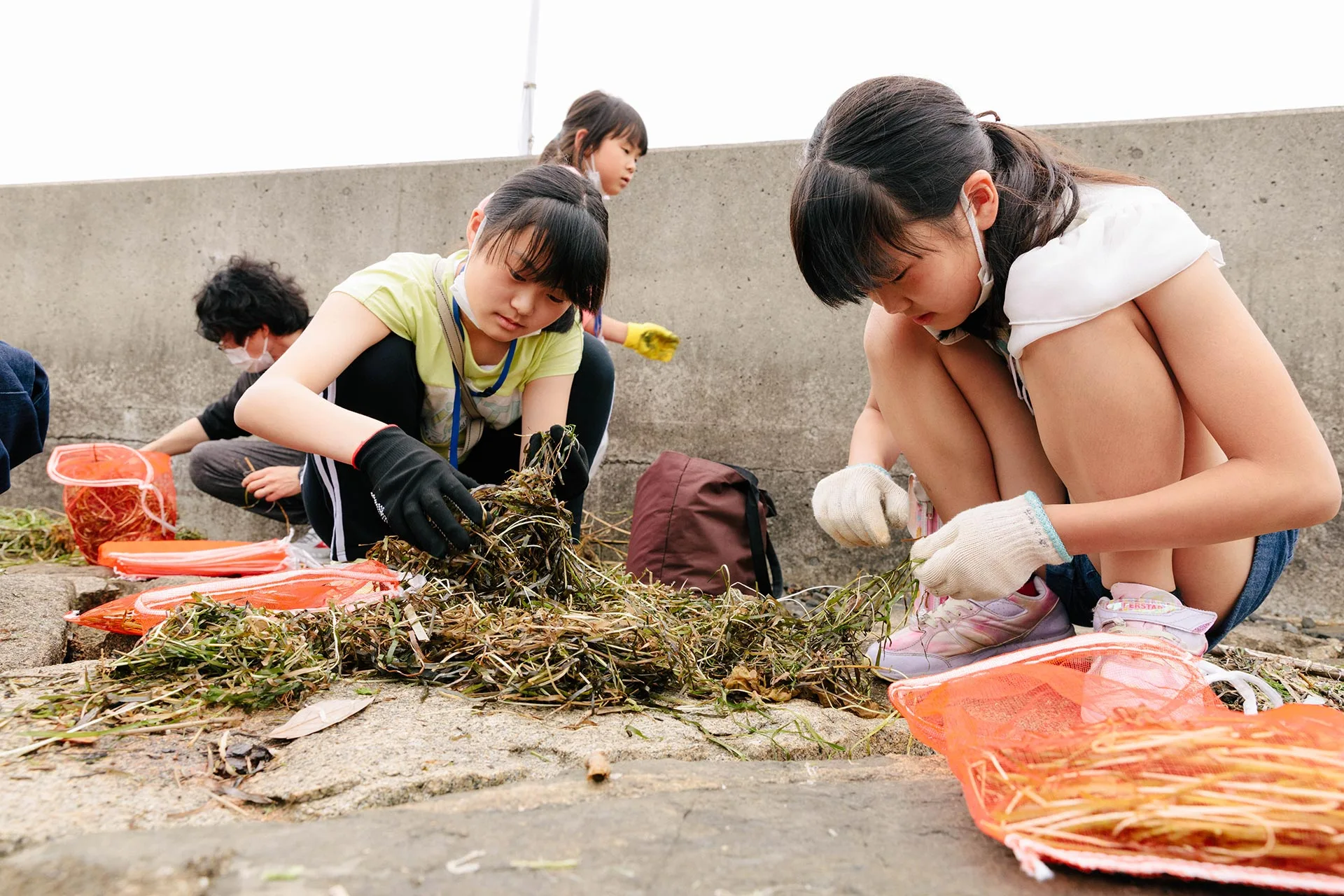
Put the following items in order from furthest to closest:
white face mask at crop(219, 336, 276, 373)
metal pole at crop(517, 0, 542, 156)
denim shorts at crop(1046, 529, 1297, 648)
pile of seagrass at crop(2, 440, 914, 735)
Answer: metal pole at crop(517, 0, 542, 156) → white face mask at crop(219, 336, 276, 373) → denim shorts at crop(1046, 529, 1297, 648) → pile of seagrass at crop(2, 440, 914, 735)

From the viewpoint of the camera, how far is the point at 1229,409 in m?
1.28

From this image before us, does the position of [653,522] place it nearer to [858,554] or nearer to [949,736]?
[858,554]

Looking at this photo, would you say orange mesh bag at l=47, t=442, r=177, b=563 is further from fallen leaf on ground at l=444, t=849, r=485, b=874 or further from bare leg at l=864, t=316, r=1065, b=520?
fallen leaf on ground at l=444, t=849, r=485, b=874

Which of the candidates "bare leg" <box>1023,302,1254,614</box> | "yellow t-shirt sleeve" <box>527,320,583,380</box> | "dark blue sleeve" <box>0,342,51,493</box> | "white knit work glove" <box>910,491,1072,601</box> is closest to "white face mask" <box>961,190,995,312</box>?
"bare leg" <box>1023,302,1254,614</box>

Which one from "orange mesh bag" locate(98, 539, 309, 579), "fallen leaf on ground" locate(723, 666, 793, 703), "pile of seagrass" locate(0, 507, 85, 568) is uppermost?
"fallen leaf on ground" locate(723, 666, 793, 703)

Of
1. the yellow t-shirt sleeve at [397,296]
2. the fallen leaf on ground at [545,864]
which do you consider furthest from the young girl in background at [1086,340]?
the yellow t-shirt sleeve at [397,296]

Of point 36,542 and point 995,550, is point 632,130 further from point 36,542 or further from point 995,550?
point 36,542

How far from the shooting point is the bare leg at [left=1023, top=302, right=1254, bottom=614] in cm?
134

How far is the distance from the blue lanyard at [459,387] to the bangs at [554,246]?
0.68 ft

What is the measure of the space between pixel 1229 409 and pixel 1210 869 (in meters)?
0.76

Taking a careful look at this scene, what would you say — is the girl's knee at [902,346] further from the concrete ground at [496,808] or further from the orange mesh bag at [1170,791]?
the orange mesh bag at [1170,791]

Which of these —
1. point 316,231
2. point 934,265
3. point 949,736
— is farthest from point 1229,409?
point 316,231

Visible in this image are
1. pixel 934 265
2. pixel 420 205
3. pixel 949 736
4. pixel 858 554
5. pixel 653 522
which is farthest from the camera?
pixel 420 205

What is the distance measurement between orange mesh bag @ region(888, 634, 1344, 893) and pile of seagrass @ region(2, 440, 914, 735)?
479mm
